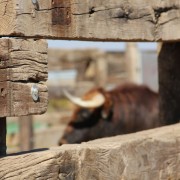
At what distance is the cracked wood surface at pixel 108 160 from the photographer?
1.98 meters

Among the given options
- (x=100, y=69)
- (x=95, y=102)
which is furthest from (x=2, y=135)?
(x=100, y=69)

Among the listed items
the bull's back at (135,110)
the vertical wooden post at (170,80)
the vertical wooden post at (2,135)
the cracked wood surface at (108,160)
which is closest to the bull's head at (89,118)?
the bull's back at (135,110)

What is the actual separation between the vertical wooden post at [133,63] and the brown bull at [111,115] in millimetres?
3068

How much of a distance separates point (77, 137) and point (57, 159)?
5150mm

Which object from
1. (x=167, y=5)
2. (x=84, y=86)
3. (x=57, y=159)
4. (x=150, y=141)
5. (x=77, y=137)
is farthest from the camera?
(x=84, y=86)

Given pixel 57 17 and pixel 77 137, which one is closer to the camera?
pixel 57 17

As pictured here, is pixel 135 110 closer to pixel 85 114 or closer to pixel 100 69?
pixel 85 114

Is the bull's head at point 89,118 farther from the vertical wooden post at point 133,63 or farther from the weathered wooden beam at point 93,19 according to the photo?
the weathered wooden beam at point 93,19

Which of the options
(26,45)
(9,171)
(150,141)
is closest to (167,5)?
(150,141)

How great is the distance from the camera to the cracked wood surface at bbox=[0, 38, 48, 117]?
1933 mm

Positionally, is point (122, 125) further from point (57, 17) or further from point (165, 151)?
point (57, 17)

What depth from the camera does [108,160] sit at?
225 cm

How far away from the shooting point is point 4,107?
192 centimetres

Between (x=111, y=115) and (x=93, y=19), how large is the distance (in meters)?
5.12
